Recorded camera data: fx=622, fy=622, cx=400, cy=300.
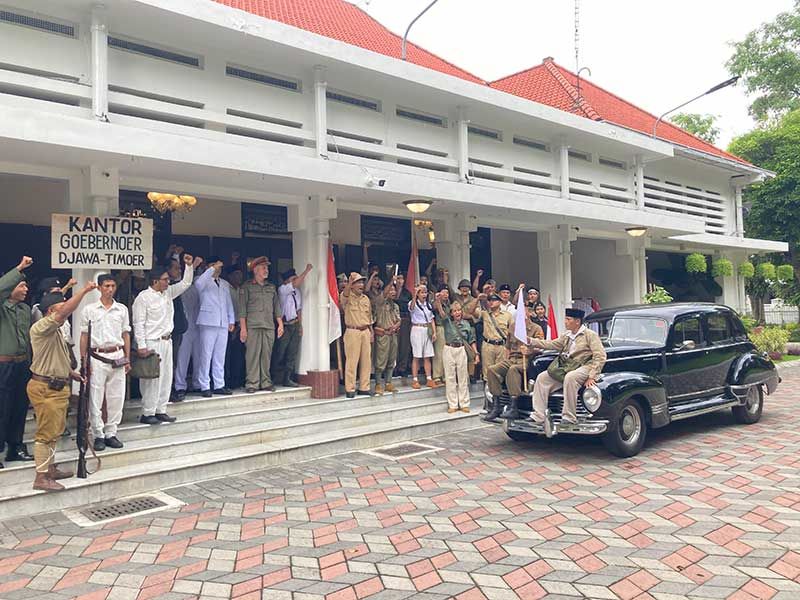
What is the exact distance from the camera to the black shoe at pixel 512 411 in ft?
24.7

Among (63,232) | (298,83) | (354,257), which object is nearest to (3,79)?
(63,232)

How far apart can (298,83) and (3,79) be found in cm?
374

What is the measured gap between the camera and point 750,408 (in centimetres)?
898

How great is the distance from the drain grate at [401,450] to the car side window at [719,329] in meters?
4.23

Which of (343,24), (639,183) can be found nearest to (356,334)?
(343,24)

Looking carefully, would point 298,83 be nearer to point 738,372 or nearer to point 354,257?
point 354,257

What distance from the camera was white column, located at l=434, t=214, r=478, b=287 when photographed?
11.2 m

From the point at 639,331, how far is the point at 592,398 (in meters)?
1.80

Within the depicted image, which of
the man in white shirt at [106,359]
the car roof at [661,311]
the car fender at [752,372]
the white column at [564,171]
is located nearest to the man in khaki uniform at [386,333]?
the car roof at [661,311]

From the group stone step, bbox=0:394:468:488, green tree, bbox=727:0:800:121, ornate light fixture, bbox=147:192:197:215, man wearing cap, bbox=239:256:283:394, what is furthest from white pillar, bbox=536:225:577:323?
green tree, bbox=727:0:800:121

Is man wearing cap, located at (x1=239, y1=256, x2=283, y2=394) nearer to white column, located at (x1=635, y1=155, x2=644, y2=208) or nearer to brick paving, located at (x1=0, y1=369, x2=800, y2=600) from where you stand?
brick paving, located at (x1=0, y1=369, x2=800, y2=600)

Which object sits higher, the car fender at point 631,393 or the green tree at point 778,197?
the green tree at point 778,197

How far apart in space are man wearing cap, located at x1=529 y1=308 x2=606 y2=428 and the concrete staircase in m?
1.92

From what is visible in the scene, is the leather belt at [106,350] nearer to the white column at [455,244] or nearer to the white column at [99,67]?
the white column at [99,67]
